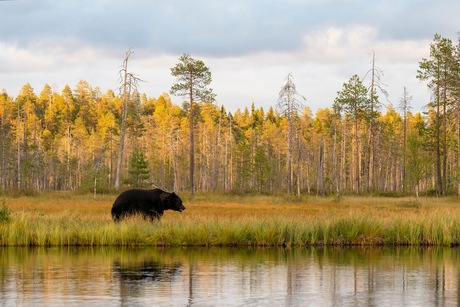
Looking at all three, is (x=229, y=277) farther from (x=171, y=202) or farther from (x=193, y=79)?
(x=193, y=79)

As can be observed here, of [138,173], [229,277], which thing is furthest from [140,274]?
[138,173]

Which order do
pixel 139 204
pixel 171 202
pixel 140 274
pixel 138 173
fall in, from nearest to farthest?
pixel 140 274, pixel 139 204, pixel 171 202, pixel 138 173

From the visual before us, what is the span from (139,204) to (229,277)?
11561 millimetres

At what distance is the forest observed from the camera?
83000 millimetres

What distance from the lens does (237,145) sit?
133625mm

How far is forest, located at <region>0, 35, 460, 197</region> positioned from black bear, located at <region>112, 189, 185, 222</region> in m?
39.2

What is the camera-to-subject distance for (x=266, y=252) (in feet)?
75.7

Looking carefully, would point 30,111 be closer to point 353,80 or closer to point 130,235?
point 353,80

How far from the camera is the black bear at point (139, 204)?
2770cm

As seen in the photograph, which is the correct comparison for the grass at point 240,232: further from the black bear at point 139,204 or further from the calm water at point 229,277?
the black bear at point 139,204

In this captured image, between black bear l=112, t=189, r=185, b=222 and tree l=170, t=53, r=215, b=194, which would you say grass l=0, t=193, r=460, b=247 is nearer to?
black bear l=112, t=189, r=185, b=222

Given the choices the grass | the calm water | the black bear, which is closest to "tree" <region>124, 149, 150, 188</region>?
the black bear

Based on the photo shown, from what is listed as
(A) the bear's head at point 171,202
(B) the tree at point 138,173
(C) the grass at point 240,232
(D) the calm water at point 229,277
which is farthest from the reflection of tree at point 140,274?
(B) the tree at point 138,173

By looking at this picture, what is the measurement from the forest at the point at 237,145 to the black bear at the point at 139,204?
39190 millimetres
